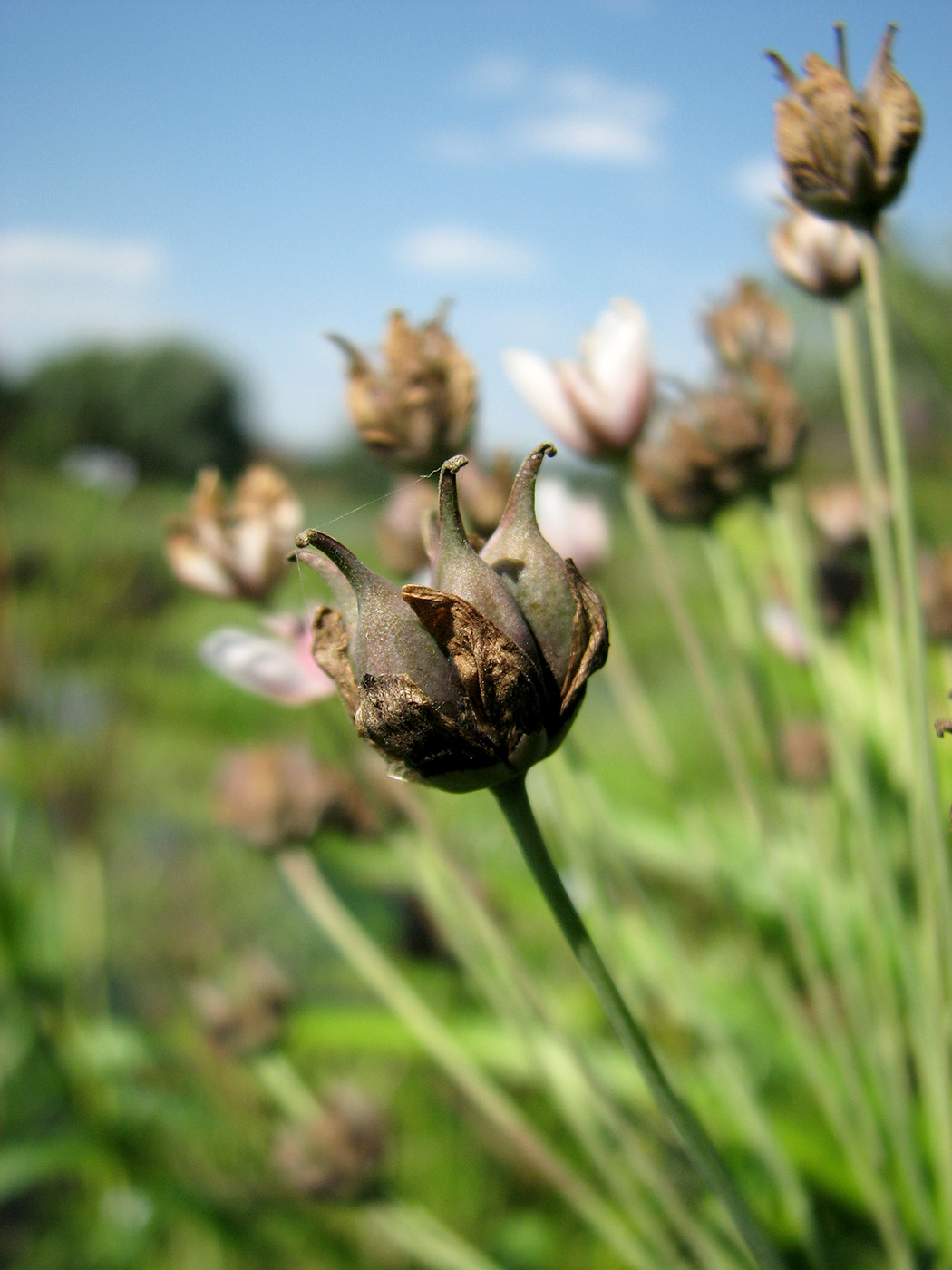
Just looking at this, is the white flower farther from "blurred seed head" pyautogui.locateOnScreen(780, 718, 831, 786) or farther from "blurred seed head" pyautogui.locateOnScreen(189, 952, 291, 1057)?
"blurred seed head" pyautogui.locateOnScreen(189, 952, 291, 1057)

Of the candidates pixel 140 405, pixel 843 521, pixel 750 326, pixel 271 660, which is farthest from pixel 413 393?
pixel 140 405

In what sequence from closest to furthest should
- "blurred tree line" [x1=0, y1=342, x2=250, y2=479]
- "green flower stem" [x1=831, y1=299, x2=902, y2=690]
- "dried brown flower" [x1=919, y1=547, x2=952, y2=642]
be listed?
"green flower stem" [x1=831, y1=299, x2=902, y2=690], "dried brown flower" [x1=919, y1=547, x2=952, y2=642], "blurred tree line" [x1=0, y1=342, x2=250, y2=479]

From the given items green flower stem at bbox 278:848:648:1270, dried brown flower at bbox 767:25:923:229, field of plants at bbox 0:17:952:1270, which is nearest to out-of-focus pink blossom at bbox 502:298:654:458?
field of plants at bbox 0:17:952:1270

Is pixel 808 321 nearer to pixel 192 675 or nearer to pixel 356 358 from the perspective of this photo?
pixel 192 675

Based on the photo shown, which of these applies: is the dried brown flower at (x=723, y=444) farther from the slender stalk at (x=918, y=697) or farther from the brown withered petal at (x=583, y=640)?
the brown withered petal at (x=583, y=640)

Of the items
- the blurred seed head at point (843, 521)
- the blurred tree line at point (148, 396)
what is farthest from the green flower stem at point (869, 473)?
the blurred tree line at point (148, 396)
